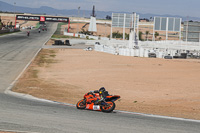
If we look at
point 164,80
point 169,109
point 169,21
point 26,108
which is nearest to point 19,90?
point 26,108

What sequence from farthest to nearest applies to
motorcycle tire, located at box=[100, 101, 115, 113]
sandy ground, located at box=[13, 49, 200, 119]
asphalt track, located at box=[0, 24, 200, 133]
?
sandy ground, located at box=[13, 49, 200, 119] → motorcycle tire, located at box=[100, 101, 115, 113] → asphalt track, located at box=[0, 24, 200, 133]

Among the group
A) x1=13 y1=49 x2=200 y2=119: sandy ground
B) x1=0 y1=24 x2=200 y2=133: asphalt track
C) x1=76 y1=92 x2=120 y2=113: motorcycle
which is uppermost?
x1=76 y1=92 x2=120 y2=113: motorcycle

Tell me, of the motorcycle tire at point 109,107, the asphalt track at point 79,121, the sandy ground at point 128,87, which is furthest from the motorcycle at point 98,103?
the sandy ground at point 128,87

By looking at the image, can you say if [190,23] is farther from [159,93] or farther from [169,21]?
[159,93]

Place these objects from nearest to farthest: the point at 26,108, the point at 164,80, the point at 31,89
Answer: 1. the point at 26,108
2. the point at 31,89
3. the point at 164,80

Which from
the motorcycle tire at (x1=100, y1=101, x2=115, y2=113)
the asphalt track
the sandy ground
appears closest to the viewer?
the asphalt track

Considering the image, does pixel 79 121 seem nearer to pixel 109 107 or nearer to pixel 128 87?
pixel 109 107

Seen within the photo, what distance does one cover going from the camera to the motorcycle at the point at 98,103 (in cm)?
1314

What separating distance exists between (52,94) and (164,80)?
9.75 m

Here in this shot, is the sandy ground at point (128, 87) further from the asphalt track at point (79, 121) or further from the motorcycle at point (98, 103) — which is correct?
the asphalt track at point (79, 121)

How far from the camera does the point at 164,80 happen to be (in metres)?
25.4

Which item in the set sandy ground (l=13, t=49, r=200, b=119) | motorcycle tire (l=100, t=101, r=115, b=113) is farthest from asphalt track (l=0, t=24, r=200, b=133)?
sandy ground (l=13, t=49, r=200, b=119)

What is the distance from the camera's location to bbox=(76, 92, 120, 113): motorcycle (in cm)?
1314

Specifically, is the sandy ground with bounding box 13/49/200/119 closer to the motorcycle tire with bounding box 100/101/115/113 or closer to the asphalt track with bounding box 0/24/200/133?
the motorcycle tire with bounding box 100/101/115/113
